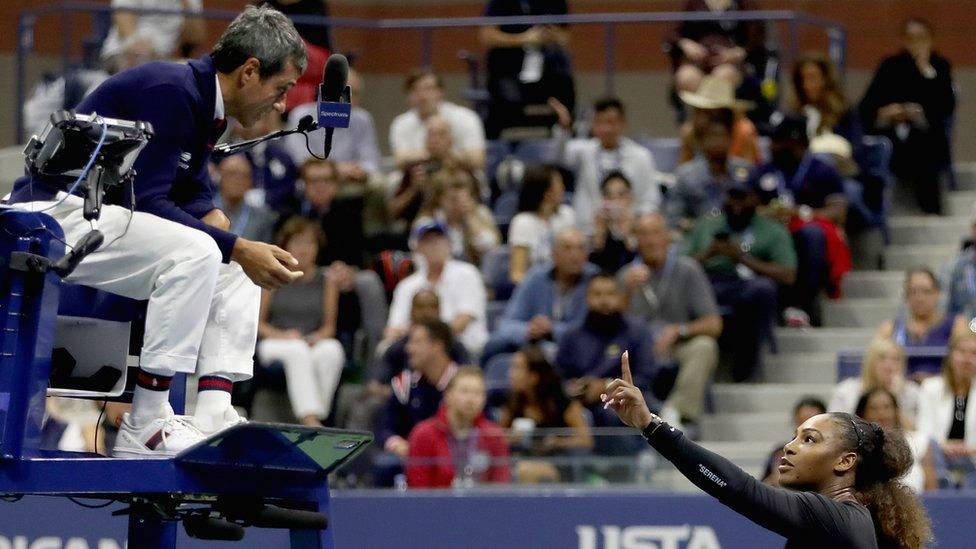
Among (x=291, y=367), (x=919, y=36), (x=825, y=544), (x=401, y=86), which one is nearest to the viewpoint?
(x=825, y=544)

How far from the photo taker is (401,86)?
57.3 feet

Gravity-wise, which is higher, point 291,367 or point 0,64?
point 0,64

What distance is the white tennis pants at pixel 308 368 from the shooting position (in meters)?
11.5

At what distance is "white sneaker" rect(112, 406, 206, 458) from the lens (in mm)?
5754

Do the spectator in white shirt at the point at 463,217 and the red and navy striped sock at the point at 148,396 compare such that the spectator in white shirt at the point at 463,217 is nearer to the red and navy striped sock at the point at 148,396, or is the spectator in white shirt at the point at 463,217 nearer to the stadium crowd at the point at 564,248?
the stadium crowd at the point at 564,248

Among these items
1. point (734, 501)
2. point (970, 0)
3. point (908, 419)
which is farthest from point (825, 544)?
point (970, 0)

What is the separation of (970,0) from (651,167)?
4.42 meters

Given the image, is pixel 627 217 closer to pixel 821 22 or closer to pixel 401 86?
pixel 821 22

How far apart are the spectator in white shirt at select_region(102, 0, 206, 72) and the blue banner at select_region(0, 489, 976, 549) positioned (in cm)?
530

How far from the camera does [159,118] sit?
579 cm

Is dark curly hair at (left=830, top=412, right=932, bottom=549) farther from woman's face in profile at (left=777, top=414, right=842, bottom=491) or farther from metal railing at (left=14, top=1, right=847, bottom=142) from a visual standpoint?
metal railing at (left=14, top=1, right=847, bottom=142)

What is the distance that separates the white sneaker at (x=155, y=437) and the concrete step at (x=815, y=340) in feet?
23.4

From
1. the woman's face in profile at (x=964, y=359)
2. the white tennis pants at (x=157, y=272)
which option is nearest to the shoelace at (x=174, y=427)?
the white tennis pants at (x=157, y=272)

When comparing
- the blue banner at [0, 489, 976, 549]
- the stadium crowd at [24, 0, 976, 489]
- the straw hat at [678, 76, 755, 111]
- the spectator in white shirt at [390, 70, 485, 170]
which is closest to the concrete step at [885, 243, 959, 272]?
the stadium crowd at [24, 0, 976, 489]
